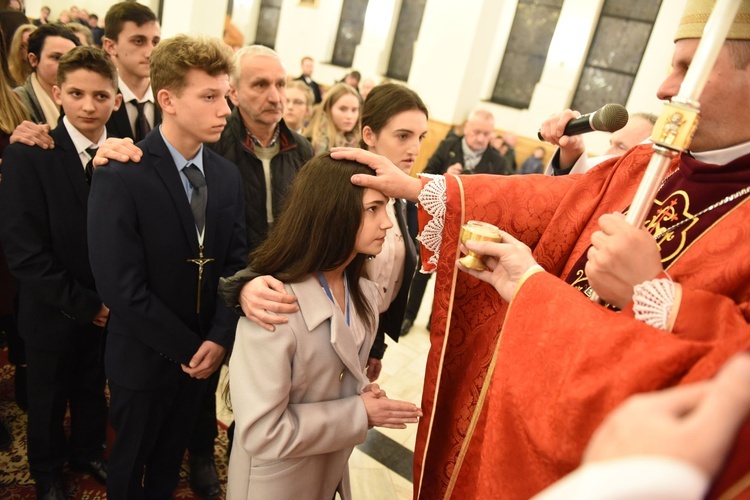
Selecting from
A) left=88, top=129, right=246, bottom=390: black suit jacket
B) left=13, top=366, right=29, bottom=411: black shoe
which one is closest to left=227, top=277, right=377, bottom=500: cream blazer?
left=88, top=129, right=246, bottom=390: black suit jacket

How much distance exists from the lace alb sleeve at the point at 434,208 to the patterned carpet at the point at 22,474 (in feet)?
6.04

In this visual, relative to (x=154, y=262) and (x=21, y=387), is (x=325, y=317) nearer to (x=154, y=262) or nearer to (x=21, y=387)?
(x=154, y=262)

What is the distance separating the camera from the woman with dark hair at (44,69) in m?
2.95

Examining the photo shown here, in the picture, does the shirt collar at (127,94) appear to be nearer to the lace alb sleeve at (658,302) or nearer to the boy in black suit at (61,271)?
the boy in black suit at (61,271)

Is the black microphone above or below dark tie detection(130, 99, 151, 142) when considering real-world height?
above

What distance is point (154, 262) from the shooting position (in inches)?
→ 72.2

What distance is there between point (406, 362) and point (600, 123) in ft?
10.3

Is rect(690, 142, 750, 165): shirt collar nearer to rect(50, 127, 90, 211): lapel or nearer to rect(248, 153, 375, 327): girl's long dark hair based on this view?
rect(248, 153, 375, 327): girl's long dark hair

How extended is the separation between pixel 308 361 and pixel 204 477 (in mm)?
1433

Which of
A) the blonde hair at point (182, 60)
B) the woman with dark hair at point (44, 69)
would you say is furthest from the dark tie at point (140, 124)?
the blonde hair at point (182, 60)

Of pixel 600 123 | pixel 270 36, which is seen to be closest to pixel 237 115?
pixel 600 123

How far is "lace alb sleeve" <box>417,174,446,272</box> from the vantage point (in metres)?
1.59

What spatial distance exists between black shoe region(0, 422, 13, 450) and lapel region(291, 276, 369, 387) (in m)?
2.10

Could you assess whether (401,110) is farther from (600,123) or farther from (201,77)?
(600,123)
